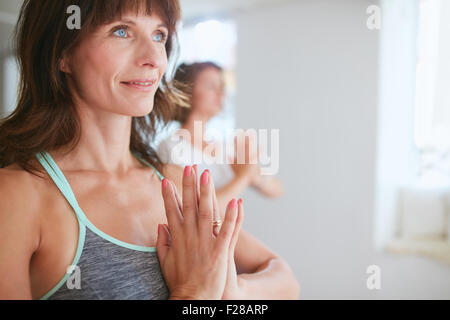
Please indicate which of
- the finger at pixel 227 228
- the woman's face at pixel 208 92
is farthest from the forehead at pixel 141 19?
the woman's face at pixel 208 92

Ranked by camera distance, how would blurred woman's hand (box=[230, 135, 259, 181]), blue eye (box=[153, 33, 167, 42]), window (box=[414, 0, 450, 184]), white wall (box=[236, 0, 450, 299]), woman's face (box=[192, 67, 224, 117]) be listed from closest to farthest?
blue eye (box=[153, 33, 167, 42]) → blurred woman's hand (box=[230, 135, 259, 181]) → woman's face (box=[192, 67, 224, 117]) → window (box=[414, 0, 450, 184]) → white wall (box=[236, 0, 450, 299])

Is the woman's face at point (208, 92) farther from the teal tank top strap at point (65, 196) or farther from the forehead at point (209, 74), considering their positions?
the teal tank top strap at point (65, 196)

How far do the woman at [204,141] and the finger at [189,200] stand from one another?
0.82ft

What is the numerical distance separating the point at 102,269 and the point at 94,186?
0.32ft

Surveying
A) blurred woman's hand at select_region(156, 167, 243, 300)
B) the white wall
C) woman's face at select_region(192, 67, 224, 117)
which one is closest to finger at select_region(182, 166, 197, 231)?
blurred woman's hand at select_region(156, 167, 243, 300)

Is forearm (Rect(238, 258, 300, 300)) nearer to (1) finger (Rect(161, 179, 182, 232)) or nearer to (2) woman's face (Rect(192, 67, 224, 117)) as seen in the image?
(1) finger (Rect(161, 179, 182, 232))

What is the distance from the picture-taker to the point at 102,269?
41 centimetres

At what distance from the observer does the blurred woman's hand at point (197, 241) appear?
41 cm

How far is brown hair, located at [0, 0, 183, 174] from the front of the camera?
0.42m

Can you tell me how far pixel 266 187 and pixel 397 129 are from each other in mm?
763

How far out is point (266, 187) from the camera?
1.03 meters

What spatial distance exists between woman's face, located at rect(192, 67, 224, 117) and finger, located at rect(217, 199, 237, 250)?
540 millimetres
